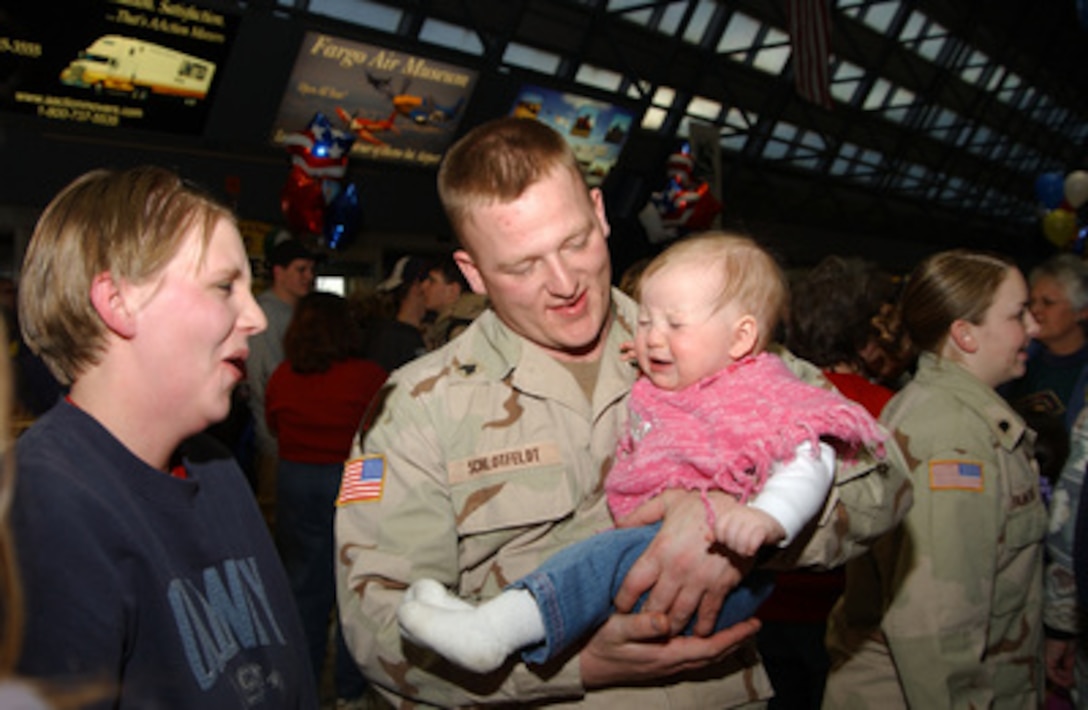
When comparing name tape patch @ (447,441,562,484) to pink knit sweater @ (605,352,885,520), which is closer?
pink knit sweater @ (605,352,885,520)

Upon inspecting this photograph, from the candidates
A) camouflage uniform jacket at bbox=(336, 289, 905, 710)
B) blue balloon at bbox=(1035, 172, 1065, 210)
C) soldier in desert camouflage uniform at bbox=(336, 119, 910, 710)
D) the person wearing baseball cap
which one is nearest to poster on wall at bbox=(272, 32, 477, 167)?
the person wearing baseball cap

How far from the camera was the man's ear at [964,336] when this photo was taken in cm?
220

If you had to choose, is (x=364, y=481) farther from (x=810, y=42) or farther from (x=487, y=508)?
(x=810, y=42)

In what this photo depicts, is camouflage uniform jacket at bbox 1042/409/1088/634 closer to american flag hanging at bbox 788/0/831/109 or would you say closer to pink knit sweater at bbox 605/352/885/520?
pink knit sweater at bbox 605/352/885/520

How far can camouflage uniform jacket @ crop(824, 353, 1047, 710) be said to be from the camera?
1.85 meters

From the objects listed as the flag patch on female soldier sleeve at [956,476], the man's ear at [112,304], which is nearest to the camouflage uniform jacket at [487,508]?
the flag patch on female soldier sleeve at [956,476]

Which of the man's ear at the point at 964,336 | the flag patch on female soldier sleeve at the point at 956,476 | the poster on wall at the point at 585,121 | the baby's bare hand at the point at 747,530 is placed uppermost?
the poster on wall at the point at 585,121

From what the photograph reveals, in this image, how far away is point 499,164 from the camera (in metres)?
1.54

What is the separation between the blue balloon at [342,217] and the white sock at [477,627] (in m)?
6.50

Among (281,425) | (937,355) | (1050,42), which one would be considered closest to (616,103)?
(281,425)

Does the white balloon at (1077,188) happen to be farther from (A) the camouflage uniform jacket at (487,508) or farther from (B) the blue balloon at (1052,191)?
(A) the camouflage uniform jacket at (487,508)

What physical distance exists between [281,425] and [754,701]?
2.73 metres

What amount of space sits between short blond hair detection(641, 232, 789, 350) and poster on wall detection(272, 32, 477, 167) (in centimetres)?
697

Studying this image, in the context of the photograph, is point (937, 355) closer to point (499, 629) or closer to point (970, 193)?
point (499, 629)
